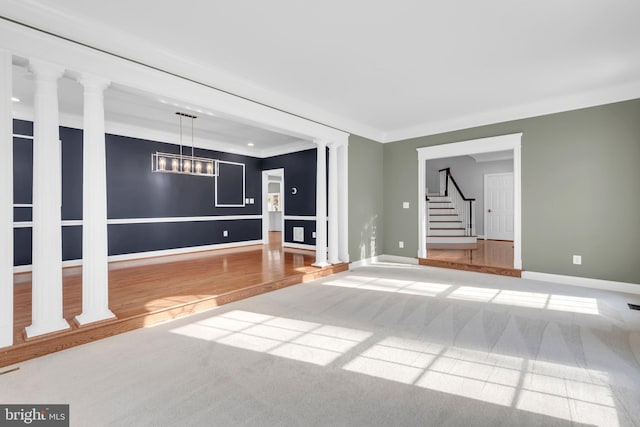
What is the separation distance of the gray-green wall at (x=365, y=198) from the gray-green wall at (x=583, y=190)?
214 cm

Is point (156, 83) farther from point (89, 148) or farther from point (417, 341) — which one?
point (417, 341)

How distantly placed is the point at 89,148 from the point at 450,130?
5748 millimetres

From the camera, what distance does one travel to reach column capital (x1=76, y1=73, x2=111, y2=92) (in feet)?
9.11

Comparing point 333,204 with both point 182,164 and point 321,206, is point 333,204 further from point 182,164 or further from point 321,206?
point 182,164

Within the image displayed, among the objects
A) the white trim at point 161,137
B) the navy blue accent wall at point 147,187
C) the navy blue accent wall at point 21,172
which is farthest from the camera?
the navy blue accent wall at point 147,187

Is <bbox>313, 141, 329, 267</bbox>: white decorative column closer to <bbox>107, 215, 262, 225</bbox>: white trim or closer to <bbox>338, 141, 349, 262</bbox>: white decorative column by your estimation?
<bbox>338, 141, 349, 262</bbox>: white decorative column

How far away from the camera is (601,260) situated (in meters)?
4.40

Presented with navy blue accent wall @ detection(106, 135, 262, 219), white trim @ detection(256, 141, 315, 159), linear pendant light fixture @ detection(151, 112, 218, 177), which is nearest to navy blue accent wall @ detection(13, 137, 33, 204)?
navy blue accent wall @ detection(106, 135, 262, 219)

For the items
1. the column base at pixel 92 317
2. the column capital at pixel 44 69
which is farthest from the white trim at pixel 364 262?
the column capital at pixel 44 69

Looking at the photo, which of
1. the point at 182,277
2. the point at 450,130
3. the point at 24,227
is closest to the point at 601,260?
the point at 450,130

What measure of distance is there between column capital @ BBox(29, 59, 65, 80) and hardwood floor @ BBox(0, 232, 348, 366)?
222cm

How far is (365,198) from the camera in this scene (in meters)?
6.37

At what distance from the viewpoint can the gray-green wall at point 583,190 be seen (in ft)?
13.8

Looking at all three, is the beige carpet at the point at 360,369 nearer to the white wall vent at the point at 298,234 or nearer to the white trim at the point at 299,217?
the white trim at the point at 299,217
